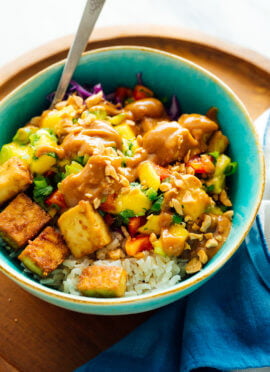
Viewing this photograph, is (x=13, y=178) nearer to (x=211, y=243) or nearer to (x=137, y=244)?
(x=137, y=244)

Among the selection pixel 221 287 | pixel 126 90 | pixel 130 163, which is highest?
pixel 126 90


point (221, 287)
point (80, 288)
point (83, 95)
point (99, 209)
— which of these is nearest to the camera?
point (80, 288)

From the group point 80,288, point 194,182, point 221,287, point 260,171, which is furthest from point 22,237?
point 260,171

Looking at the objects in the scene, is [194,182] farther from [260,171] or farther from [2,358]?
[2,358]

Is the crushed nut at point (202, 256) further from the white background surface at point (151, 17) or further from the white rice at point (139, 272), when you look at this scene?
the white background surface at point (151, 17)

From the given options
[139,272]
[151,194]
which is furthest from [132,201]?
[139,272]

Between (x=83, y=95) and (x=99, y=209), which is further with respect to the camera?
(x=83, y=95)

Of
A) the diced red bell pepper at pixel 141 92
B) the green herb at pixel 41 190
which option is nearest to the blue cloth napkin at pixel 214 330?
the green herb at pixel 41 190

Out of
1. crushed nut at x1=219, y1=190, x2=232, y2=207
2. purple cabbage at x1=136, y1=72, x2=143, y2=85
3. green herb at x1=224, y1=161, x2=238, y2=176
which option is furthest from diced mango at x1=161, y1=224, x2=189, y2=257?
purple cabbage at x1=136, y1=72, x2=143, y2=85
